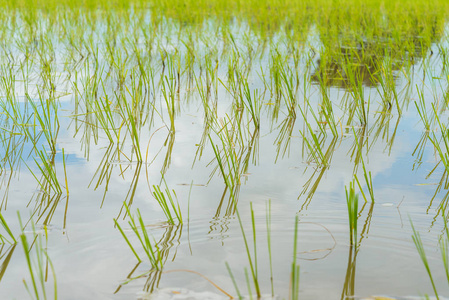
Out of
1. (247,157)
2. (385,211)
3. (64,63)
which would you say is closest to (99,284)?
(385,211)

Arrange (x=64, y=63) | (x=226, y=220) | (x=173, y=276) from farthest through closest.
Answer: (x=64, y=63) < (x=226, y=220) < (x=173, y=276)

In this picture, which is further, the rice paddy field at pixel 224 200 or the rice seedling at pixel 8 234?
the rice seedling at pixel 8 234

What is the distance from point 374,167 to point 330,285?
116cm

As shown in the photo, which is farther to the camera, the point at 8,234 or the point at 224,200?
the point at 224,200

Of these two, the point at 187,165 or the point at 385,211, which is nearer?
the point at 385,211

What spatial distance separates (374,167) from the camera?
8.54 ft

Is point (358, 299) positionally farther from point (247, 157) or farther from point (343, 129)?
point (343, 129)

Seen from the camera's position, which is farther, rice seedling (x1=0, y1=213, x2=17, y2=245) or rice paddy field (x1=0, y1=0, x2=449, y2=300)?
rice seedling (x1=0, y1=213, x2=17, y2=245)

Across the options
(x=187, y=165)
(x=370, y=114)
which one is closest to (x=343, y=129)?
(x=370, y=114)

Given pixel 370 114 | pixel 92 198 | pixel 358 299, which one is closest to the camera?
pixel 358 299

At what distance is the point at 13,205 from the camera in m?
2.11

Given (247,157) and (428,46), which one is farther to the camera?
(428,46)

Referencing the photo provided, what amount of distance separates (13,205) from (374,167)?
1.55 metres

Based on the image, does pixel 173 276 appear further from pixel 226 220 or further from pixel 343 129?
pixel 343 129
